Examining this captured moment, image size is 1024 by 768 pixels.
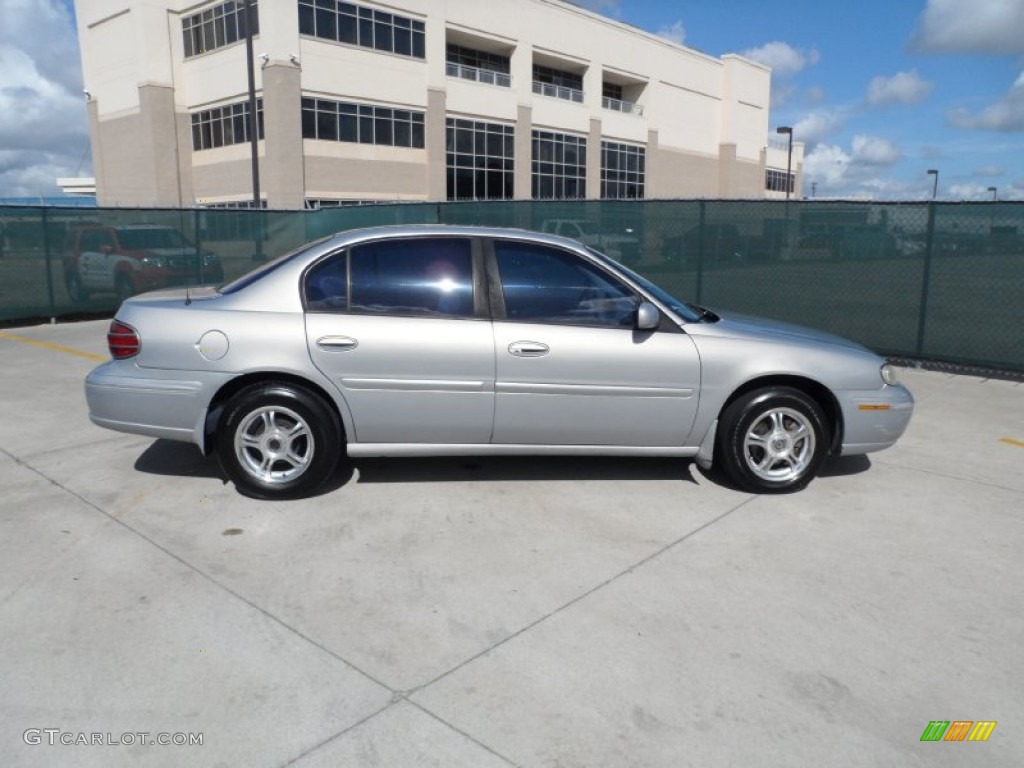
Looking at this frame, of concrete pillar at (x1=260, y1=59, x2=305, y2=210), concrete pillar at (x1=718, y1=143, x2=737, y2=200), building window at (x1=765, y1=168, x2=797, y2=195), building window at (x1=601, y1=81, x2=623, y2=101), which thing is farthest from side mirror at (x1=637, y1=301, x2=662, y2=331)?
building window at (x1=765, y1=168, x2=797, y2=195)

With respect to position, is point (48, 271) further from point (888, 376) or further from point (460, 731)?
point (460, 731)

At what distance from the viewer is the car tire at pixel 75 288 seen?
13.0 meters

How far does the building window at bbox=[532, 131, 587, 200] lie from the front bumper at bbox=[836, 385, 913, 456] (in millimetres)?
39797

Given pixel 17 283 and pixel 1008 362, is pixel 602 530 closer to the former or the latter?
pixel 1008 362

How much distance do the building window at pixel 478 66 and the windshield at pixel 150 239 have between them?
2674 centimetres

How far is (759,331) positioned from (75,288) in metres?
12.0

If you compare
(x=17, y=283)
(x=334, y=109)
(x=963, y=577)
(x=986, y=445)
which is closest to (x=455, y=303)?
(x=963, y=577)

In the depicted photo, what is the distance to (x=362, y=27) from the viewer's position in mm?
34094

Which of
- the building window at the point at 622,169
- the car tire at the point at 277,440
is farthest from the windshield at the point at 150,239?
the building window at the point at 622,169

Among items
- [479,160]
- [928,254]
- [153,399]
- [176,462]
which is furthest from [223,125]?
[153,399]

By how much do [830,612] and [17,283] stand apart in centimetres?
1310

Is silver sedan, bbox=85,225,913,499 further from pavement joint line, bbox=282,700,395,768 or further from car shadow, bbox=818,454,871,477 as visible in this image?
pavement joint line, bbox=282,700,395,768

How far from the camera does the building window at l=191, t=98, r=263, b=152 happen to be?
3378 cm

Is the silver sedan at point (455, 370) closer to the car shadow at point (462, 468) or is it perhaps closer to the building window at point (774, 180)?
the car shadow at point (462, 468)
